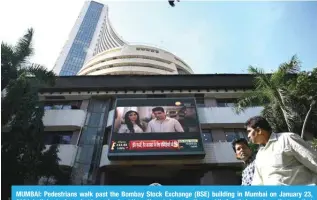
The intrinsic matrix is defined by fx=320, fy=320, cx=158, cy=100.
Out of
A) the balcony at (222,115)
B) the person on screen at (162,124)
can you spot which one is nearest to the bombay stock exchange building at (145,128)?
the balcony at (222,115)

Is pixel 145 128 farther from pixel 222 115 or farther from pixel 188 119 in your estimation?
pixel 222 115

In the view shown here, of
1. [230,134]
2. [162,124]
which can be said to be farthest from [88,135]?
[230,134]

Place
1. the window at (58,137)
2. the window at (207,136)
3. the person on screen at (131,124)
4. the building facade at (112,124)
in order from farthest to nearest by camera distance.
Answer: the window at (58,137) < the window at (207,136) < the person on screen at (131,124) < the building facade at (112,124)

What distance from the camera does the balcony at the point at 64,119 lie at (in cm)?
1434

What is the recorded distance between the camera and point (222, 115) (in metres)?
14.7

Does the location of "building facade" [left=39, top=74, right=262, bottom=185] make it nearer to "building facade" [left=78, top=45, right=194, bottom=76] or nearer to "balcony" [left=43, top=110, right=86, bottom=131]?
"balcony" [left=43, top=110, right=86, bottom=131]

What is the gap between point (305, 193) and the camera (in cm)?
227

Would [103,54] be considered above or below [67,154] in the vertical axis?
above

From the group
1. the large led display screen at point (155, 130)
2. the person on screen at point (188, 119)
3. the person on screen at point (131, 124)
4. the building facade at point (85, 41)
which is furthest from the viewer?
the building facade at point (85, 41)

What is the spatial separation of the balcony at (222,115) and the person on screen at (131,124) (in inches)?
117

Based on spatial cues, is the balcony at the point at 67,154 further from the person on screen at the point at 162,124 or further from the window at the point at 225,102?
the window at the point at 225,102

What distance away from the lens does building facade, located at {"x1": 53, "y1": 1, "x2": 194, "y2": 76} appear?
3834 cm

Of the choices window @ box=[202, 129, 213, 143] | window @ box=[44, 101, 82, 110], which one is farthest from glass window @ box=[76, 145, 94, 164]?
window @ box=[202, 129, 213, 143]

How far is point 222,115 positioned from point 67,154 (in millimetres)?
7019
